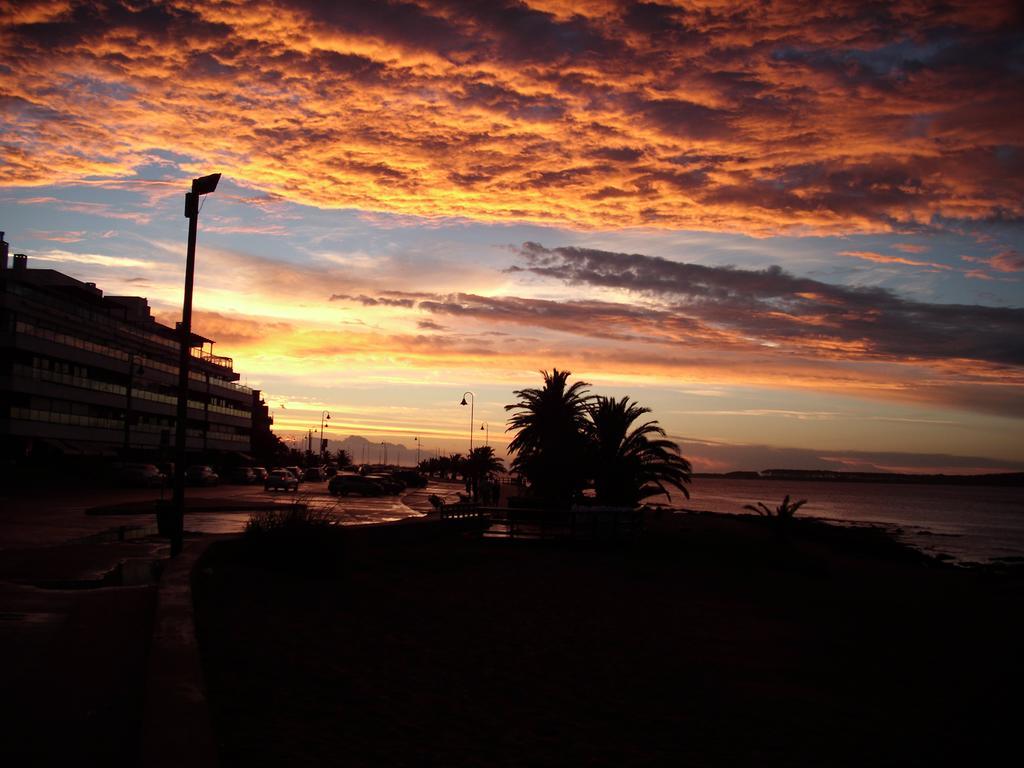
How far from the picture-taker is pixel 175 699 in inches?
227

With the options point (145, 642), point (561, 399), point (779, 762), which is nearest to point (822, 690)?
point (779, 762)

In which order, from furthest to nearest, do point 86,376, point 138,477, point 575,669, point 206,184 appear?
point 86,376
point 138,477
point 206,184
point 575,669

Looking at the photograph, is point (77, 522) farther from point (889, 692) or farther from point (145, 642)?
point (889, 692)

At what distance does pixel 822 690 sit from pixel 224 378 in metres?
111

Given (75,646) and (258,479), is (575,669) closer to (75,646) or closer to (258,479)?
(75,646)

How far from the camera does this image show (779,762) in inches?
265

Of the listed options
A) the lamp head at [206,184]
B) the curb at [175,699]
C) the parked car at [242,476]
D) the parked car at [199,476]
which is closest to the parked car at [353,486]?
the parked car at [199,476]

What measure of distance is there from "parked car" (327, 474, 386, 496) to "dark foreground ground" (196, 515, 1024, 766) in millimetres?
42254

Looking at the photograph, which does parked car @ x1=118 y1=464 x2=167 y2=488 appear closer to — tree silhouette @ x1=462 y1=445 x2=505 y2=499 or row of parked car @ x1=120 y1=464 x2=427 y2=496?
row of parked car @ x1=120 y1=464 x2=427 y2=496

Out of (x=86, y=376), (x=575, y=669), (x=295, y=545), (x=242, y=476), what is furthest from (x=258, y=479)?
(x=575, y=669)

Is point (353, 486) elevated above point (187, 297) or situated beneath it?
situated beneath

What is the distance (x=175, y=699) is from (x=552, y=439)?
3467 cm

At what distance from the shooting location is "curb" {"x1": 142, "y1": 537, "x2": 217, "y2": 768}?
15.6ft

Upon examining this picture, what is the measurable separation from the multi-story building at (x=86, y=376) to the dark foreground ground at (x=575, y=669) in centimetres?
3633
